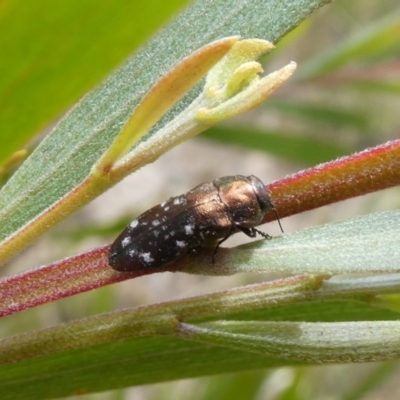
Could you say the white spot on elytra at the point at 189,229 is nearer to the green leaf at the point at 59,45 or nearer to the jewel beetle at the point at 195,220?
the jewel beetle at the point at 195,220

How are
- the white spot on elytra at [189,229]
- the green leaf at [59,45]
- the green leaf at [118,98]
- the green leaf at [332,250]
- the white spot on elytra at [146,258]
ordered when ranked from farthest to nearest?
the white spot on elytra at [189,229]
the white spot on elytra at [146,258]
the green leaf at [118,98]
the green leaf at [332,250]
the green leaf at [59,45]

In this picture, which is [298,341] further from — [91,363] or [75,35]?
[75,35]

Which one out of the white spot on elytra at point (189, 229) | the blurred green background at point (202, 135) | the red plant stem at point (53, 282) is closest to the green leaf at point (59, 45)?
the blurred green background at point (202, 135)

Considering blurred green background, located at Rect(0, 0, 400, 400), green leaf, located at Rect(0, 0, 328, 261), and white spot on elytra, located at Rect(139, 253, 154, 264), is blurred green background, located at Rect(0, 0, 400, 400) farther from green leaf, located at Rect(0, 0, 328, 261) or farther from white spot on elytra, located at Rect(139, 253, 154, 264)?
white spot on elytra, located at Rect(139, 253, 154, 264)

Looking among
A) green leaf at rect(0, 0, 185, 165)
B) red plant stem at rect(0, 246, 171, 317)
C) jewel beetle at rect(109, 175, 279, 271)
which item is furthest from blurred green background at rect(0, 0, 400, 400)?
jewel beetle at rect(109, 175, 279, 271)

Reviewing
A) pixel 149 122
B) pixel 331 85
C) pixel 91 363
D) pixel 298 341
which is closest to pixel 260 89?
pixel 149 122

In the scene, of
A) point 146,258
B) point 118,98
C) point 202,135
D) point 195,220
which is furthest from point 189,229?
A: point 202,135
